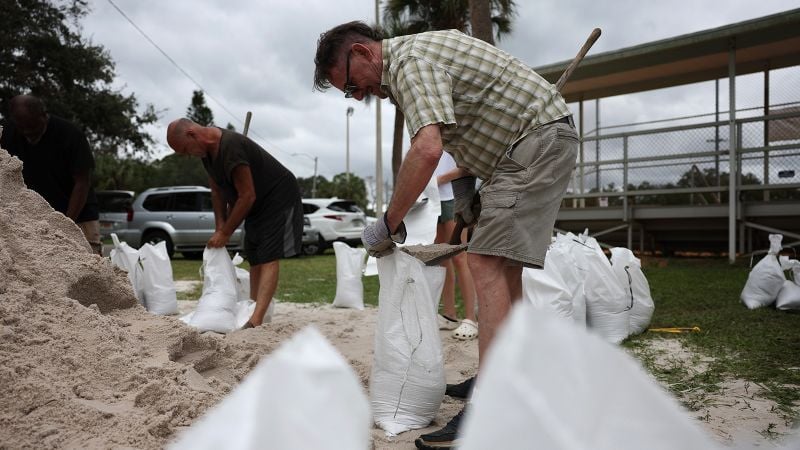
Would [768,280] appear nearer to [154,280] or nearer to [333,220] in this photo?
[154,280]

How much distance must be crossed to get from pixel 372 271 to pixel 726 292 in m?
3.68

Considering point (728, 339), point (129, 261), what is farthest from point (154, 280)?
point (728, 339)

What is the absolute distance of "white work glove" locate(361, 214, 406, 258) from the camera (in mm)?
2264

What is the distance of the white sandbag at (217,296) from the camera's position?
Result: 3.96 meters

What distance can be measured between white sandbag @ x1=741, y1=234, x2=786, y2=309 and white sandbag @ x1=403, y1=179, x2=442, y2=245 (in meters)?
2.67

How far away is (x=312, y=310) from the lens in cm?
545

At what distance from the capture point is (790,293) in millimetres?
4473

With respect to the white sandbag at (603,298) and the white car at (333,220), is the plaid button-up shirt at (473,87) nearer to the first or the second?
the white sandbag at (603,298)

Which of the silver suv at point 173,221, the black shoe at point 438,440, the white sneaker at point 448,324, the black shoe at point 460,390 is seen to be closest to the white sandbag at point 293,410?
the black shoe at point 438,440

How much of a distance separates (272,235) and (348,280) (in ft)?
4.80

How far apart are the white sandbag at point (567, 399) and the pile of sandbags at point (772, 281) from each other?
4.83m

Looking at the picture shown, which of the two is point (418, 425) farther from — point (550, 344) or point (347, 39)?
point (550, 344)

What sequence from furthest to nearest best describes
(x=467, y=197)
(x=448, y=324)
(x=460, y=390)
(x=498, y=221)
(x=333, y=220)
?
(x=333, y=220) < (x=448, y=324) < (x=467, y=197) < (x=460, y=390) < (x=498, y=221)

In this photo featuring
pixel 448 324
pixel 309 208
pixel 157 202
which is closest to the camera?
pixel 448 324
